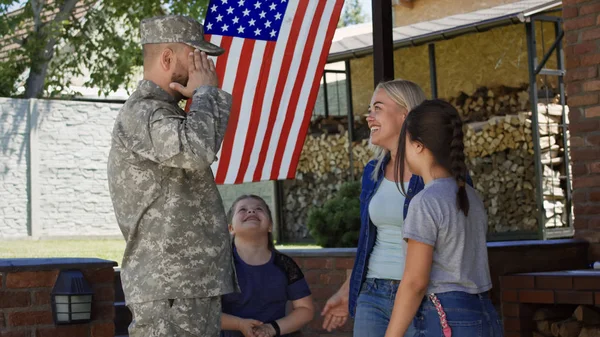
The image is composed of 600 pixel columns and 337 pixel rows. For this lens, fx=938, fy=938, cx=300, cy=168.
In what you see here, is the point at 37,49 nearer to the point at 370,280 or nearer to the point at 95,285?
the point at 95,285

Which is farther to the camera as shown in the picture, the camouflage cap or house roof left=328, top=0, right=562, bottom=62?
house roof left=328, top=0, right=562, bottom=62

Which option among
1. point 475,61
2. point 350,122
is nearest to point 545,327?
point 475,61

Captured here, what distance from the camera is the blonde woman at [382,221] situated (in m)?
Result: 3.24

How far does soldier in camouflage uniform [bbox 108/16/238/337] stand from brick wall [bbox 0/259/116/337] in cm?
157

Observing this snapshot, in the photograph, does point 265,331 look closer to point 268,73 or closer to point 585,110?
point 268,73

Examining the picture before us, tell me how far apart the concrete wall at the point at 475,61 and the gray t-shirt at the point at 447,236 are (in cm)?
1125

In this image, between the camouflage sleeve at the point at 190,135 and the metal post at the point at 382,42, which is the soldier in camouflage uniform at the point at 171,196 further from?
the metal post at the point at 382,42

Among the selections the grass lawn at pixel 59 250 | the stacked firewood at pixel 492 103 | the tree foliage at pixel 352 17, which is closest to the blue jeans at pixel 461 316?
the grass lawn at pixel 59 250

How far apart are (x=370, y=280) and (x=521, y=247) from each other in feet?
6.68

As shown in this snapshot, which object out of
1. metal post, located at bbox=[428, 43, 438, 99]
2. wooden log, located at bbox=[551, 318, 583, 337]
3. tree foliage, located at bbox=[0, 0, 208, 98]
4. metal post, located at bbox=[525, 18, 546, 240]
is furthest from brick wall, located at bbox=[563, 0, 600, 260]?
tree foliage, located at bbox=[0, 0, 208, 98]

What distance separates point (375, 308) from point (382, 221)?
1.01ft

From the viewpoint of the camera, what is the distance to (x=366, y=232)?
340 cm

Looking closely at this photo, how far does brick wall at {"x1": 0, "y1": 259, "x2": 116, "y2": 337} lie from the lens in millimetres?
4172

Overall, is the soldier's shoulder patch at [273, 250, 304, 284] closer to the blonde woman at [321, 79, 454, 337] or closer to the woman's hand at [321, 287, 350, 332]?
the woman's hand at [321, 287, 350, 332]
